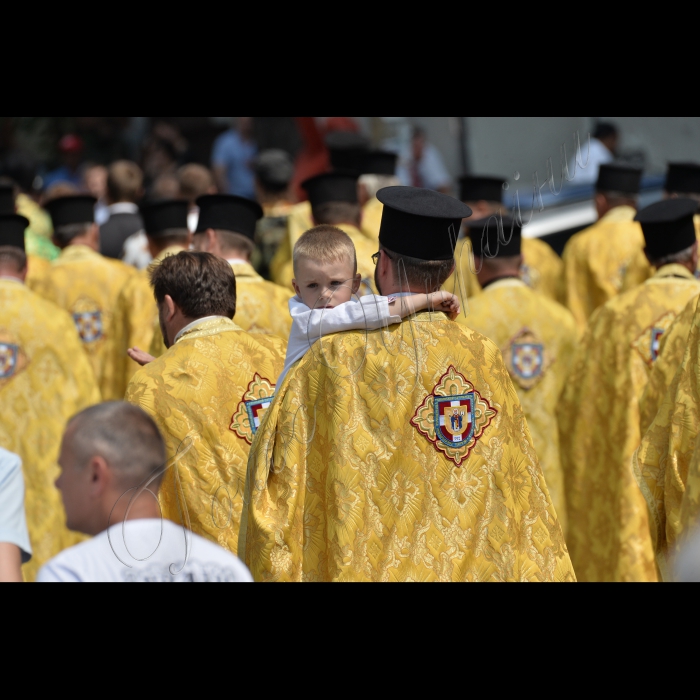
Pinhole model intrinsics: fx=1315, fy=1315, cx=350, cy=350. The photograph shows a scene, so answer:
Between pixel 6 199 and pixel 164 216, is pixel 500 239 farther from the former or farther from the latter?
pixel 6 199

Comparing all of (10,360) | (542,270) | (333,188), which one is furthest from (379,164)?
(10,360)

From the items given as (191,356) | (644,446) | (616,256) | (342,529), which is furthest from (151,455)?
(616,256)

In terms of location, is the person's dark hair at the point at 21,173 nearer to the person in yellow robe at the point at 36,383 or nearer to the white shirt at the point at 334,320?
the person in yellow robe at the point at 36,383

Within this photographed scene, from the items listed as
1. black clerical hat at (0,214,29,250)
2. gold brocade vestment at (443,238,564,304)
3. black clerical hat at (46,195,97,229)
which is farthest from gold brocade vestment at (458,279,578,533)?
black clerical hat at (46,195,97,229)

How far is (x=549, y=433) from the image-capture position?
26.4 feet

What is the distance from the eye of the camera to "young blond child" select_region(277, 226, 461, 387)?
13.9ft

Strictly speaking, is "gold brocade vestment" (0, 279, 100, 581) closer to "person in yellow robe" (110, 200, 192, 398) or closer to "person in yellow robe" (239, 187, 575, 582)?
"person in yellow robe" (110, 200, 192, 398)

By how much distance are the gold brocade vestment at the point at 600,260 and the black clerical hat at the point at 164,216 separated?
3253 millimetres

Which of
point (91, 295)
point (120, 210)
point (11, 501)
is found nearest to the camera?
point (11, 501)

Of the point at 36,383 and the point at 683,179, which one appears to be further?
the point at 683,179

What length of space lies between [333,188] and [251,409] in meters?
3.37

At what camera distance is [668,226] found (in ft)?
22.9

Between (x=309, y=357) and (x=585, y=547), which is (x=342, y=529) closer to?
(x=309, y=357)

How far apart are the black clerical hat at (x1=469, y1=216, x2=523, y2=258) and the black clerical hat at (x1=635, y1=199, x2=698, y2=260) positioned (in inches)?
34.0
